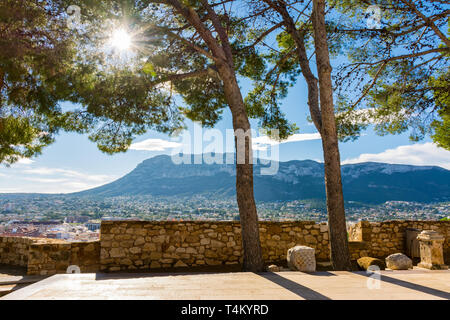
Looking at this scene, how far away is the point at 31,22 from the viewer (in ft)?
20.6

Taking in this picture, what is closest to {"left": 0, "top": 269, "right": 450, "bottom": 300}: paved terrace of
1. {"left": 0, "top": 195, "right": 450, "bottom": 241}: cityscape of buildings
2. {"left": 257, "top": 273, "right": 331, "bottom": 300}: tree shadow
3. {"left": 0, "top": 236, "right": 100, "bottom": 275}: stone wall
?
{"left": 257, "top": 273, "right": 331, "bottom": 300}: tree shadow

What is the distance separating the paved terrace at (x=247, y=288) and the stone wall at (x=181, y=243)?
299 cm

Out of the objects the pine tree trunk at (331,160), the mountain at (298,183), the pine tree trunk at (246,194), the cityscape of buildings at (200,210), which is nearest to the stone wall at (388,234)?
the pine tree trunk at (331,160)

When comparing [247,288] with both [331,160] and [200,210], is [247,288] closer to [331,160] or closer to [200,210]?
[331,160]

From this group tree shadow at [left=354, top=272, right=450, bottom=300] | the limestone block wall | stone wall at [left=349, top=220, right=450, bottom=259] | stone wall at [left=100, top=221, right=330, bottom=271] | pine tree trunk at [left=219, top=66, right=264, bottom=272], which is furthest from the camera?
stone wall at [left=349, top=220, right=450, bottom=259]

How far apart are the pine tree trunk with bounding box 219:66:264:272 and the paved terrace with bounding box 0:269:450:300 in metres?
1.27

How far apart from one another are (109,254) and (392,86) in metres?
9.22

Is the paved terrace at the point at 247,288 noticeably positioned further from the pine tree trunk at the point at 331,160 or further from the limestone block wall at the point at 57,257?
the limestone block wall at the point at 57,257

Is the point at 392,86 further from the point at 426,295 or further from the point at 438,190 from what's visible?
the point at 438,190

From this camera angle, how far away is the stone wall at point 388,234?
9.38m

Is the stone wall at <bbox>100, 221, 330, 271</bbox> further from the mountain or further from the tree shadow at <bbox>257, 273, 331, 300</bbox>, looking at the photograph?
the mountain

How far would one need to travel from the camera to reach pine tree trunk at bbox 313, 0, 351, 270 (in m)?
5.98

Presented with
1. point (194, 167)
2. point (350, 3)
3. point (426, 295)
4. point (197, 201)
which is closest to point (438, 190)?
point (197, 201)

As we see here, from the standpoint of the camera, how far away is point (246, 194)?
600 centimetres
